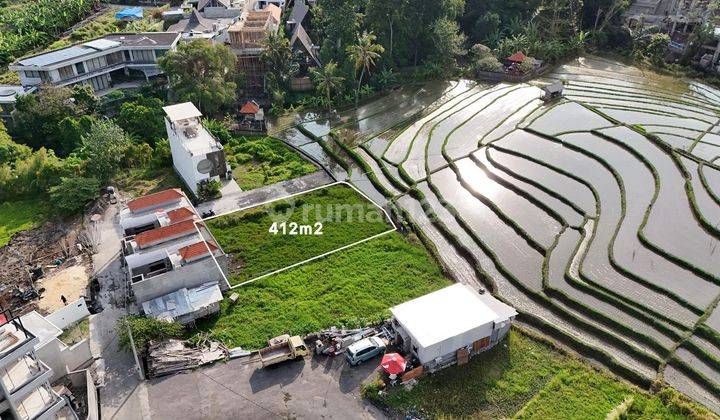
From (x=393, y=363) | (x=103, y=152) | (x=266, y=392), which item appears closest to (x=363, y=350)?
(x=393, y=363)

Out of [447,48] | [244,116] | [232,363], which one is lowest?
[232,363]

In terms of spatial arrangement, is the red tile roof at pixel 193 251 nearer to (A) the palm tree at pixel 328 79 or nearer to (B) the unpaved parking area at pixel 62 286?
(B) the unpaved parking area at pixel 62 286

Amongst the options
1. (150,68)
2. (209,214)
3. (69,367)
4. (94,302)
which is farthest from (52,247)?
(150,68)

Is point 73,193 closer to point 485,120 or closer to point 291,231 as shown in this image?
point 291,231

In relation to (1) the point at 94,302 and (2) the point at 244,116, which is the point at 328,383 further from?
(2) the point at 244,116

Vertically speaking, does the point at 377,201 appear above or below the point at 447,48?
below
